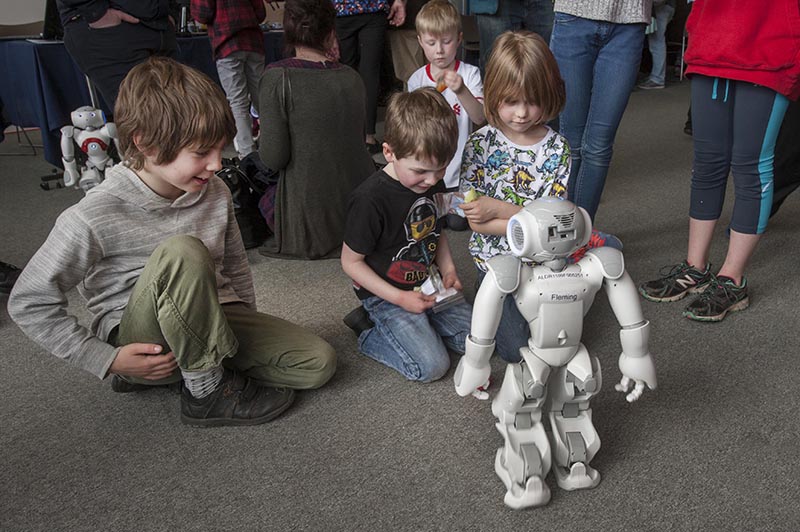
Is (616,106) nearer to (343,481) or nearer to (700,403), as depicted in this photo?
(700,403)

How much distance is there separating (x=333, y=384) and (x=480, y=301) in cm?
56

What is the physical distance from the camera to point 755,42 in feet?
4.88

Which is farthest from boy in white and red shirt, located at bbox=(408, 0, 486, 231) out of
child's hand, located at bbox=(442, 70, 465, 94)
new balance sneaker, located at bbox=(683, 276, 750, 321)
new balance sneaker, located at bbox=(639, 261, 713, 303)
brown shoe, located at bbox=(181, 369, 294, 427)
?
brown shoe, located at bbox=(181, 369, 294, 427)

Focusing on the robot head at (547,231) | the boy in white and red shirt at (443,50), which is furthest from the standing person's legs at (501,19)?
the robot head at (547,231)

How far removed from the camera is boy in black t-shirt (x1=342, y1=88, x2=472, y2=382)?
1.36 meters

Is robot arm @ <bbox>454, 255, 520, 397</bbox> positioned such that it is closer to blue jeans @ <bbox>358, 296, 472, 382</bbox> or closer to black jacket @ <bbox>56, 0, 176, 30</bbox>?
blue jeans @ <bbox>358, 296, 472, 382</bbox>

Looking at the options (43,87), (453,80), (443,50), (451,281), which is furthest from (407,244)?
(43,87)

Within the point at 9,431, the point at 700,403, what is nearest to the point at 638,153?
the point at 700,403

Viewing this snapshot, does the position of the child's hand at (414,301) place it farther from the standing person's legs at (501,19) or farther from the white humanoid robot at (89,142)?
the white humanoid robot at (89,142)

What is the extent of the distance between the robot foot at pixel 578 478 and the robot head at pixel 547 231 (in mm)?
396

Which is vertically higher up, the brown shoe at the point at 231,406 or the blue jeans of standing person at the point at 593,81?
the blue jeans of standing person at the point at 593,81

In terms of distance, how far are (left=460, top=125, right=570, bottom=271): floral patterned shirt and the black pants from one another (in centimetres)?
150

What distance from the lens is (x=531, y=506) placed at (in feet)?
3.63

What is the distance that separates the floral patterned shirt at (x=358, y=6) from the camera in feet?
9.99
